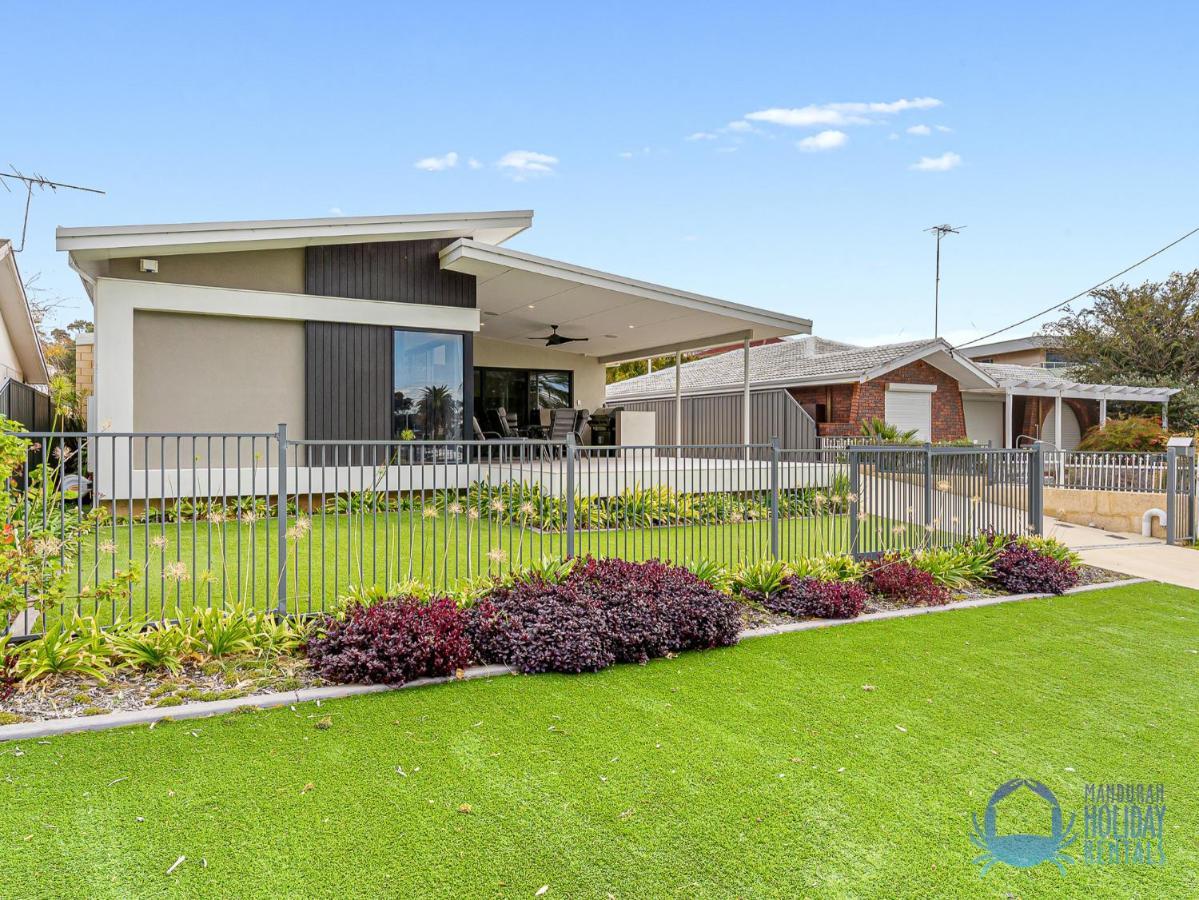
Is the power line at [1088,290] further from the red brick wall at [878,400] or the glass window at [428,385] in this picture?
the glass window at [428,385]

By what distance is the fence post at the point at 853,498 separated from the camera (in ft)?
25.0

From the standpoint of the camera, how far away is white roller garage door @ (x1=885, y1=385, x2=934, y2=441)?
64.8ft

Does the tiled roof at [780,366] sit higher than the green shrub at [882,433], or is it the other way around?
the tiled roof at [780,366]

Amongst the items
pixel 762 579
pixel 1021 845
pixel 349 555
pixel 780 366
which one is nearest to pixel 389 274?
pixel 349 555

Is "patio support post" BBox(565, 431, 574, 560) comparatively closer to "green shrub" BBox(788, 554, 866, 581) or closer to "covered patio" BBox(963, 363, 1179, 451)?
"green shrub" BBox(788, 554, 866, 581)

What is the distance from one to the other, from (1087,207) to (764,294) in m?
32.3

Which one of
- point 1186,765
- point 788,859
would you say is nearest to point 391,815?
point 788,859

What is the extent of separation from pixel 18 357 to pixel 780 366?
20.7 meters

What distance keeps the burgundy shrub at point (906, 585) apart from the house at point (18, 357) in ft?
35.0

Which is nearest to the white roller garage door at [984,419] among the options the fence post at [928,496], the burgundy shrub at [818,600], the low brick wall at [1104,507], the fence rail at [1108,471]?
the fence rail at [1108,471]

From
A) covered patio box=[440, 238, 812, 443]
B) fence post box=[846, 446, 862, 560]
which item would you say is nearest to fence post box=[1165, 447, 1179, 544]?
covered patio box=[440, 238, 812, 443]

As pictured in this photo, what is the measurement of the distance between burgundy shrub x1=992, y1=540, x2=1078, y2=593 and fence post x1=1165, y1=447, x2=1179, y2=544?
4481 millimetres

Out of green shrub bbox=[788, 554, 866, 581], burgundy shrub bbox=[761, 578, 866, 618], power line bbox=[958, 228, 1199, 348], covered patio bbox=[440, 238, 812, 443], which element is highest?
power line bbox=[958, 228, 1199, 348]

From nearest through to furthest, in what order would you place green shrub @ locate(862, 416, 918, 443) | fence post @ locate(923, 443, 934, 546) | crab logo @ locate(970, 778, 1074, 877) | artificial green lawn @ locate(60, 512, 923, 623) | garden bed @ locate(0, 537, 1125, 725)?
crab logo @ locate(970, 778, 1074, 877)
garden bed @ locate(0, 537, 1125, 725)
artificial green lawn @ locate(60, 512, 923, 623)
fence post @ locate(923, 443, 934, 546)
green shrub @ locate(862, 416, 918, 443)
